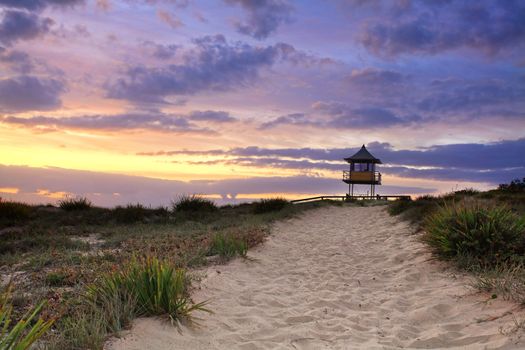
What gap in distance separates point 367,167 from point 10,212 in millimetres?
31259

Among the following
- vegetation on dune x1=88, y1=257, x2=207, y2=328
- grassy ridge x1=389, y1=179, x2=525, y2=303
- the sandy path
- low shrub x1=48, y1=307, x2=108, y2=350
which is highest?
grassy ridge x1=389, y1=179, x2=525, y2=303

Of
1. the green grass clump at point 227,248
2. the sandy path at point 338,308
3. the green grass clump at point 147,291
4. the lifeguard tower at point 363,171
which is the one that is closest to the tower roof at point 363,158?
the lifeguard tower at point 363,171

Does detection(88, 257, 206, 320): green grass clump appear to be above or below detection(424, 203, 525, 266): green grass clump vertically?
below

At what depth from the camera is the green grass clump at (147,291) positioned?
548 cm

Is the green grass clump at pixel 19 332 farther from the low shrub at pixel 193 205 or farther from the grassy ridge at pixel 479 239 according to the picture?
the low shrub at pixel 193 205

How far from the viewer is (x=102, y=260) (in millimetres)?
9508

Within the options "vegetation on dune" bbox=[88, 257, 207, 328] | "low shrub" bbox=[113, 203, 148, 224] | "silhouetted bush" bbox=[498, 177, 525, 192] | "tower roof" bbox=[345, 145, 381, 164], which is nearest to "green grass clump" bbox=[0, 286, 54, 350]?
"vegetation on dune" bbox=[88, 257, 207, 328]

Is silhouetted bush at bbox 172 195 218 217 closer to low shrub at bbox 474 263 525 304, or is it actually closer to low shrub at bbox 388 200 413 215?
low shrub at bbox 388 200 413 215

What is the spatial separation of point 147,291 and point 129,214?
14.6 meters

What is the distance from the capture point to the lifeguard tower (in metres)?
42.3

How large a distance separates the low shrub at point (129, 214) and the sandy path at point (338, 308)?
8922 millimetres

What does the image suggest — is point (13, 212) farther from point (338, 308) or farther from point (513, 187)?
point (513, 187)

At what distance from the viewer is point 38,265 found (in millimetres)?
9414

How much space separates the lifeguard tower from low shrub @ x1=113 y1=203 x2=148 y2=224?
2607 centimetres
